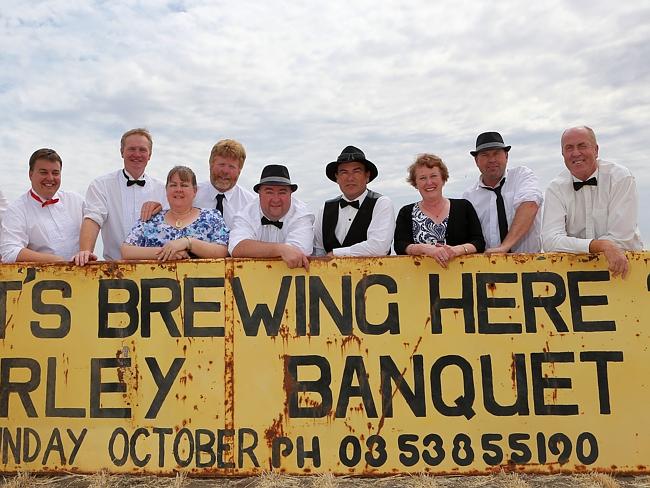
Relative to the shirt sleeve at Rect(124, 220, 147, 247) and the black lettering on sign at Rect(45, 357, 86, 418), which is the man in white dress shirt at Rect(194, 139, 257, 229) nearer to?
the shirt sleeve at Rect(124, 220, 147, 247)

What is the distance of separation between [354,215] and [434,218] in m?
0.69

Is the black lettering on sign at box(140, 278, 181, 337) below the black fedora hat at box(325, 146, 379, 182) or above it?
below

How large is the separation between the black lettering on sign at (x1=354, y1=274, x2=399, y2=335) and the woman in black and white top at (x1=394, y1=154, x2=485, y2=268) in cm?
51

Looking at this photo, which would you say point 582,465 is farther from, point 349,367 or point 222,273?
point 222,273

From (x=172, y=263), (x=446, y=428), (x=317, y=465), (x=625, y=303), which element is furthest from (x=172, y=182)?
(x=625, y=303)

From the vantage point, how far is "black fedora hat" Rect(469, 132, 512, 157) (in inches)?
206

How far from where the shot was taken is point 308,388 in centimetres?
394

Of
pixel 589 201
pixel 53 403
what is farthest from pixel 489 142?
pixel 53 403

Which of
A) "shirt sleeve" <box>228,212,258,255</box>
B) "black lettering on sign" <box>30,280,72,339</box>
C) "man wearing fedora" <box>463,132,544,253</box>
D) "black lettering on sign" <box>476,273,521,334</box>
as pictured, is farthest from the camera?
"man wearing fedora" <box>463,132,544,253</box>

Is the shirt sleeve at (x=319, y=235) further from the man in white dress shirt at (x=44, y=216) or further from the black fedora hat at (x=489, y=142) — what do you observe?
the man in white dress shirt at (x=44, y=216)

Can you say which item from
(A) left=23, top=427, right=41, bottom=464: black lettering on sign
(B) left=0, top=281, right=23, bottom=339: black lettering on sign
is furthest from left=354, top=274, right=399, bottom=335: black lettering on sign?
(B) left=0, top=281, right=23, bottom=339: black lettering on sign

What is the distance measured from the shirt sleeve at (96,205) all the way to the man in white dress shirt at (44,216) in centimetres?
18

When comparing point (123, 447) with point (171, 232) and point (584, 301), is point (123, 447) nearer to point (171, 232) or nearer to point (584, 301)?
point (171, 232)

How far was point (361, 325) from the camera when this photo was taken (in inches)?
158
